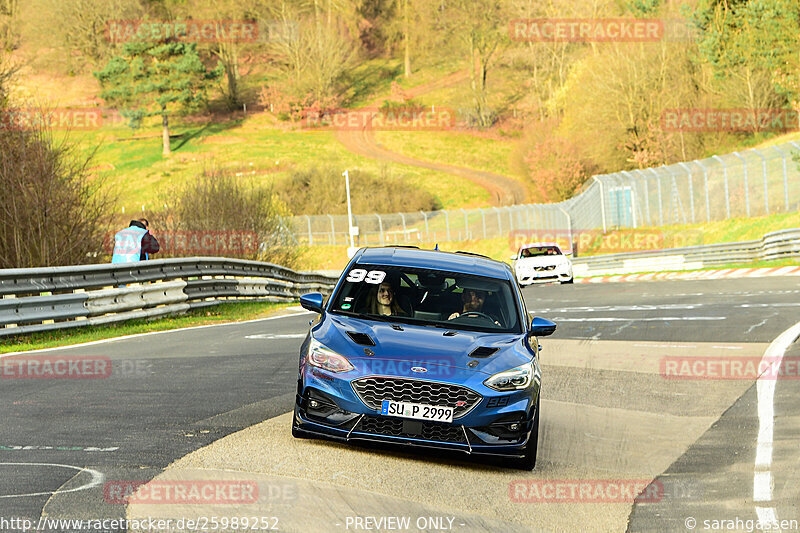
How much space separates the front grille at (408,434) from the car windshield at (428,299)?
1.15 m

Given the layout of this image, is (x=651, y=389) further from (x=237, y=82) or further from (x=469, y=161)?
(x=237, y=82)

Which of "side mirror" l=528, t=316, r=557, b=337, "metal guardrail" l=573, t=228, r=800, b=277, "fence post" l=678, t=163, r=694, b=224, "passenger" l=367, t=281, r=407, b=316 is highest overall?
"passenger" l=367, t=281, r=407, b=316

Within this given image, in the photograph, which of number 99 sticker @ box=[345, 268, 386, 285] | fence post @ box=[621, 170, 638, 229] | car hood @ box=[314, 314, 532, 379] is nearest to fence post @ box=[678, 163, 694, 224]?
fence post @ box=[621, 170, 638, 229]

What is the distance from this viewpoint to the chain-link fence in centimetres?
4200

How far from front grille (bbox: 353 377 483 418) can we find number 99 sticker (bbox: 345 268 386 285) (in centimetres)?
155

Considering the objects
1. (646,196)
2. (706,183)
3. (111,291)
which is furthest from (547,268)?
(111,291)

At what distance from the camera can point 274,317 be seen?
23.0 meters

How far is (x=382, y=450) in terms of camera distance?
7.57 m

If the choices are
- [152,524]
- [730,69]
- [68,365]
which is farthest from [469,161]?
[152,524]

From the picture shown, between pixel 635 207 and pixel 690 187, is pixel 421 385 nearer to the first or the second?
pixel 690 187

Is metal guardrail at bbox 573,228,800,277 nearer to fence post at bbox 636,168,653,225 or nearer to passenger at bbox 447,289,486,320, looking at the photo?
fence post at bbox 636,168,653,225

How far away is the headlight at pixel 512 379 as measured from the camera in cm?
724

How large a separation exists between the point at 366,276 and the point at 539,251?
28767 mm

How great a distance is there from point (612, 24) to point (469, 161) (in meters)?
28.3
